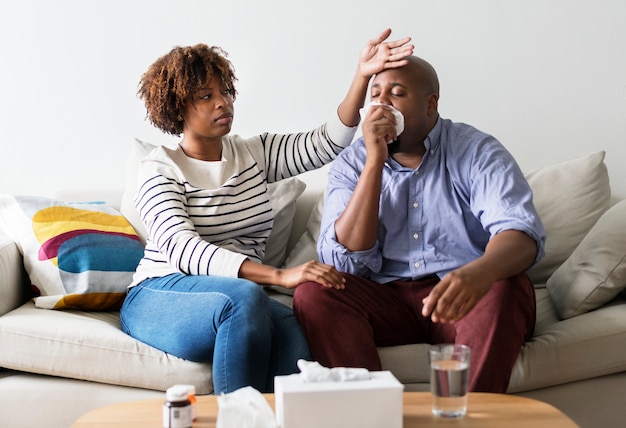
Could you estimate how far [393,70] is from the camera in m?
2.13

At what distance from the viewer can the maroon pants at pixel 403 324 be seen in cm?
179

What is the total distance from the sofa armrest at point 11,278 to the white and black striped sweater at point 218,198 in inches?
14.4

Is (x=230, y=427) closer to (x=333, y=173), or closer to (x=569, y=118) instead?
(x=333, y=173)

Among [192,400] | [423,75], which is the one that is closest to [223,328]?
[192,400]

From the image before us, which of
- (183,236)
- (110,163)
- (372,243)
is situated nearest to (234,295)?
(183,236)

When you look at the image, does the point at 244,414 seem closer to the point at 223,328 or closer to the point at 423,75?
the point at 223,328

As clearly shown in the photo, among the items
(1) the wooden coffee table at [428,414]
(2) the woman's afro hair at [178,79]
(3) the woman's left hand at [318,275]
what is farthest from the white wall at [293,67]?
(1) the wooden coffee table at [428,414]

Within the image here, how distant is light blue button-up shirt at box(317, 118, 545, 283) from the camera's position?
6.82ft

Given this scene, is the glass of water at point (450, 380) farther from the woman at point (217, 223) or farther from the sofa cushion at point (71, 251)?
the sofa cushion at point (71, 251)

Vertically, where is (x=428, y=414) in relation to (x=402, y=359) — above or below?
above

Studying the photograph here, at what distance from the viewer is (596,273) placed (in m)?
2.14

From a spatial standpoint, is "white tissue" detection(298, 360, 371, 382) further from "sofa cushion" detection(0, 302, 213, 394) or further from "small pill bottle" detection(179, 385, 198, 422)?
"sofa cushion" detection(0, 302, 213, 394)

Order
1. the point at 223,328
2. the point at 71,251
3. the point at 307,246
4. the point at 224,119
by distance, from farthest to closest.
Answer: the point at 307,246, the point at 71,251, the point at 224,119, the point at 223,328

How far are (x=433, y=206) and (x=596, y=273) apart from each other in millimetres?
458
